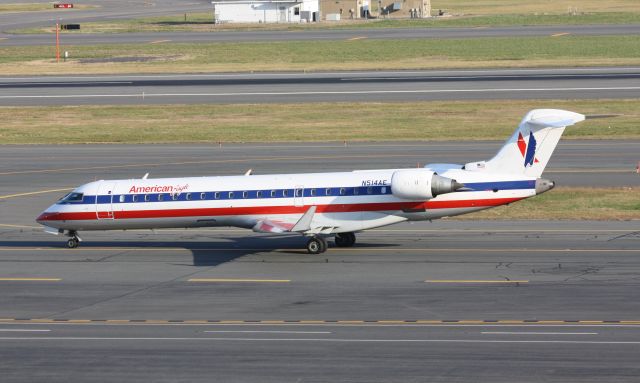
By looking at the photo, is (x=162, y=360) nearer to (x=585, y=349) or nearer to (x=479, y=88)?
(x=585, y=349)

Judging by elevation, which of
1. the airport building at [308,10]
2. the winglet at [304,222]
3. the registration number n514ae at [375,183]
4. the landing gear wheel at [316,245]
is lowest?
the landing gear wheel at [316,245]

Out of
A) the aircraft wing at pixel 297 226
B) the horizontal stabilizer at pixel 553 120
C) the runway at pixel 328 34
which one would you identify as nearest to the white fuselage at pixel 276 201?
the aircraft wing at pixel 297 226

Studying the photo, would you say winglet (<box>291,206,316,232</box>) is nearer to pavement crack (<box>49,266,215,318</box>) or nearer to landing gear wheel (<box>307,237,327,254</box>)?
landing gear wheel (<box>307,237,327,254</box>)

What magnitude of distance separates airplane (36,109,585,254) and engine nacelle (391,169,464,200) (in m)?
0.04

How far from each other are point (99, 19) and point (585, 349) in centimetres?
15994

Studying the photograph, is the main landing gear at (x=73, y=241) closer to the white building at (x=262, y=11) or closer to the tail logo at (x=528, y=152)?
the tail logo at (x=528, y=152)

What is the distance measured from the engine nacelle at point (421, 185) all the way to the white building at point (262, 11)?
12088 cm

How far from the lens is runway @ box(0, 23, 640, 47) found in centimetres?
13250

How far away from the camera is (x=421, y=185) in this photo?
41906 millimetres

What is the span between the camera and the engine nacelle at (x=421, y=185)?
137ft

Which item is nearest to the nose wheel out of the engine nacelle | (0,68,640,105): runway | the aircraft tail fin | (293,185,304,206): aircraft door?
(293,185,304,206): aircraft door

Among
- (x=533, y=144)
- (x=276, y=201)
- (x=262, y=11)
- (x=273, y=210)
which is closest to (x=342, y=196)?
(x=276, y=201)

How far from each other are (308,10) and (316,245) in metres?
123

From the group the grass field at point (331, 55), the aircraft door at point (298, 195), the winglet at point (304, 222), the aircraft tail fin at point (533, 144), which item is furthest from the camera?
the grass field at point (331, 55)
